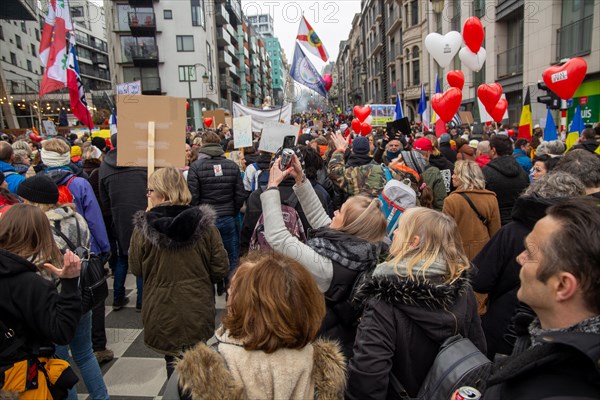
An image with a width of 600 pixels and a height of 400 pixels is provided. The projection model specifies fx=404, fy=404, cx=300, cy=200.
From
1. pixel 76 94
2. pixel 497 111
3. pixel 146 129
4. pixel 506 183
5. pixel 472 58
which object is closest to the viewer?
pixel 146 129

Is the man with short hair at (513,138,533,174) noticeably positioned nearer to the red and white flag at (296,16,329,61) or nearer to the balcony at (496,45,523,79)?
the red and white flag at (296,16,329,61)

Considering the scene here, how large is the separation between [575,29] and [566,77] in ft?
28.9

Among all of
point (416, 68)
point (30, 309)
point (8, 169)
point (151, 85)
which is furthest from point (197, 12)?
point (30, 309)

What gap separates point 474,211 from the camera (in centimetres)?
378

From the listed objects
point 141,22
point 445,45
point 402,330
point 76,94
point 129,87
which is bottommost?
point 402,330

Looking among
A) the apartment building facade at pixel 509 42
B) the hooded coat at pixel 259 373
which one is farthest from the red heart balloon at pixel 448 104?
the hooded coat at pixel 259 373

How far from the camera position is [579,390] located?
3.40 feet

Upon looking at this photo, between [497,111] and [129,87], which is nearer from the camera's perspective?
[497,111]

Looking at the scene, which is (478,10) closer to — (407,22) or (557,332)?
(407,22)

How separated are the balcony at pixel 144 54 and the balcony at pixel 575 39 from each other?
3216cm

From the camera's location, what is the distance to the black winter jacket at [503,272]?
258cm

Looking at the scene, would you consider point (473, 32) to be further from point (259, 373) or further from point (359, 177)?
point (259, 373)

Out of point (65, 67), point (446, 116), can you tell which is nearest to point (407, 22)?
point (446, 116)

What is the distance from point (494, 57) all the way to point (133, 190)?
21.2 meters
